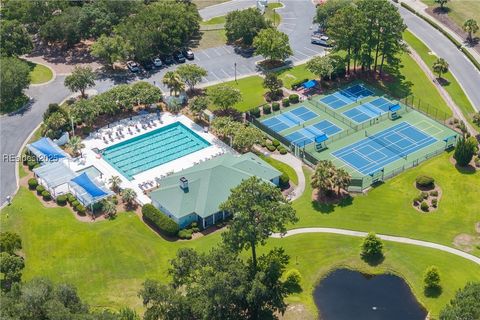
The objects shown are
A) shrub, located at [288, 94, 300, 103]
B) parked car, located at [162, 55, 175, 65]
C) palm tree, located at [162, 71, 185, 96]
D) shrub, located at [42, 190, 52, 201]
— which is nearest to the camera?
shrub, located at [42, 190, 52, 201]

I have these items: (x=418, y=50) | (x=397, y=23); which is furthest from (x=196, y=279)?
(x=418, y=50)

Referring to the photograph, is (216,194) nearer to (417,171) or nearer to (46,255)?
(46,255)

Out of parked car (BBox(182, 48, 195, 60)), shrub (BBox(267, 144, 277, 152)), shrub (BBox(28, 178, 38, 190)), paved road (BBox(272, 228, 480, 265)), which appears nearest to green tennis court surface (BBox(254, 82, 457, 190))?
shrub (BBox(267, 144, 277, 152))

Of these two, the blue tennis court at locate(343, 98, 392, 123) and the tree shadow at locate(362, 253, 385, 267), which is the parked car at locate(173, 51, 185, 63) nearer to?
the blue tennis court at locate(343, 98, 392, 123)

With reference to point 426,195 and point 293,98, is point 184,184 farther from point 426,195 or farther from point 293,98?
point 426,195

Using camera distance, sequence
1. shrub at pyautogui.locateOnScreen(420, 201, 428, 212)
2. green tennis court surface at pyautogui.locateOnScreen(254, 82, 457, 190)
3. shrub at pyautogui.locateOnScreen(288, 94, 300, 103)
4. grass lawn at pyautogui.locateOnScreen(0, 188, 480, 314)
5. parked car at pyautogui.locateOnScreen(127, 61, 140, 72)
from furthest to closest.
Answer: parked car at pyautogui.locateOnScreen(127, 61, 140, 72), shrub at pyautogui.locateOnScreen(288, 94, 300, 103), green tennis court surface at pyautogui.locateOnScreen(254, 82, 457, 190), shrub at pyautogui.locateOnScreen(420, 201, 428, 212), grass lawn at pyautogui.locateOnScreen(0, 188, 480, 314)

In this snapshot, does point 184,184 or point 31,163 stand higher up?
point 184,184

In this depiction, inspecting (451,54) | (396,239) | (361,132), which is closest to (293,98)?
(361,132)
